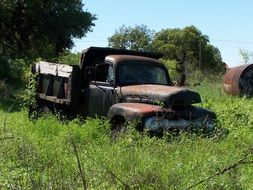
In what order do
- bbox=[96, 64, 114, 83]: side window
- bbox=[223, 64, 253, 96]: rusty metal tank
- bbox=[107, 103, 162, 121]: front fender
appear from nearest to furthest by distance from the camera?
bbox=[107, 103, 162, 121]: front fender < bbox=[96, 64, 114, 83]: side window < bbox=[223, 64, 253, 96]: rusty metal tank

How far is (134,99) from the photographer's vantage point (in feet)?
33.9

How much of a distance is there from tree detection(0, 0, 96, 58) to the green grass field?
3081 centimetres

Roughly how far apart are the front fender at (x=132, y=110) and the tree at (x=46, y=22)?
99.8ft

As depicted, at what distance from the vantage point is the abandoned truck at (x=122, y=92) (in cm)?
941

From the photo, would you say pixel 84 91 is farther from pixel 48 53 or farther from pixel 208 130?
pixel 48 53

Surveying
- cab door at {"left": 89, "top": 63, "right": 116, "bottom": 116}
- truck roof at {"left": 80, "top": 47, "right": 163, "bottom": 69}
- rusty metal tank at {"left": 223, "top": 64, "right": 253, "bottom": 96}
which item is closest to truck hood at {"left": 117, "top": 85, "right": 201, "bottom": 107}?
cab door at {"left": 89, "top": 63, "right": 116, "bottom": 116}

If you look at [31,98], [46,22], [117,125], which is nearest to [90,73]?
[117,125]

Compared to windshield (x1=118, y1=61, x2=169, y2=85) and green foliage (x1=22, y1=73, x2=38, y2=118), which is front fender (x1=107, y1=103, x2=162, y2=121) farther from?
green foliage (x1=22, y1=73, x2=38, y2=118)

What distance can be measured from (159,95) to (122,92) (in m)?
1.06

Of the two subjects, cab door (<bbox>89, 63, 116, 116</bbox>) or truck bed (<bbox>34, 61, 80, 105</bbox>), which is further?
truck bed (<bbox>34, 61, 80, 105</bbox>)

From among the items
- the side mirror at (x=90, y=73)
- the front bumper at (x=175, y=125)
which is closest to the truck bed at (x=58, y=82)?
the side mirror at (x=90, y=73)

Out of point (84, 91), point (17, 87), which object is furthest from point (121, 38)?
point (84, 91)

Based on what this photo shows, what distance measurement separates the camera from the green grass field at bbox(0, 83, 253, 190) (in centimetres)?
534

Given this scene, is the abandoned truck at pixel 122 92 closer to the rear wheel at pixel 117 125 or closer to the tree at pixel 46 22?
the rear wheel at pixel 117 125
